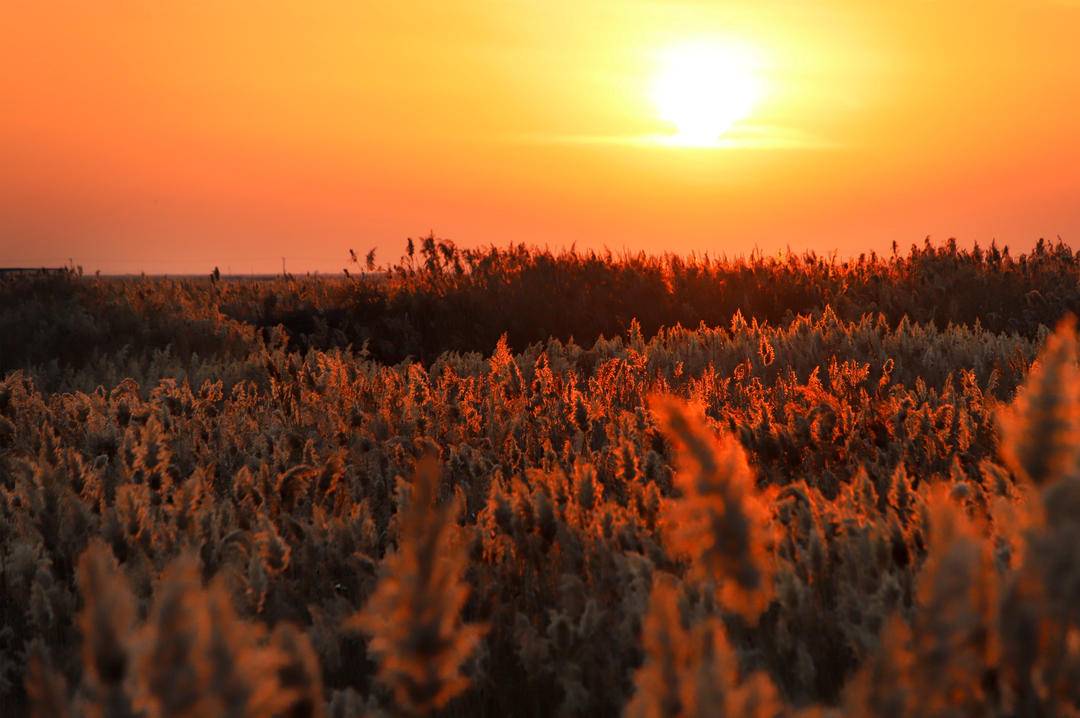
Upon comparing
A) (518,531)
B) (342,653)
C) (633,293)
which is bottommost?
(342,653)

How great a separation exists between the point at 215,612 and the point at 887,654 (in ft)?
2.39

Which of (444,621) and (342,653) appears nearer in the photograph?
(444,621)

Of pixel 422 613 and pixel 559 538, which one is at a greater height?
pixel 422 613

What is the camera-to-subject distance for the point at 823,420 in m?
4.94

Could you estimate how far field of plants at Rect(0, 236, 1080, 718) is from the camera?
1.23m

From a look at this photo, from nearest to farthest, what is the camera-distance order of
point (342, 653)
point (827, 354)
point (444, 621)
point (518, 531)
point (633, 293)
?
point (444, 621), point (342, 653), point (518, 531), point (827, 354), point (633, 293)

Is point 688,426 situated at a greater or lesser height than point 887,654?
greater

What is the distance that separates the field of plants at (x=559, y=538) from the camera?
1.23 meters

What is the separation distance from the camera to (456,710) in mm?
2688

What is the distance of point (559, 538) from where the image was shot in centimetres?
348

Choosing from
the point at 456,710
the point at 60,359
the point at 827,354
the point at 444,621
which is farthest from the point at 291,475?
the point at 60,359

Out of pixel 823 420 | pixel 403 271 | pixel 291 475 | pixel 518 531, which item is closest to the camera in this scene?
pixel 518 531

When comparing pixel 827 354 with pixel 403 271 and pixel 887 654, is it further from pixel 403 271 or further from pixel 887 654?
pixel 403 271

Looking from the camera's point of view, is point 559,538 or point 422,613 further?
point 559,538
